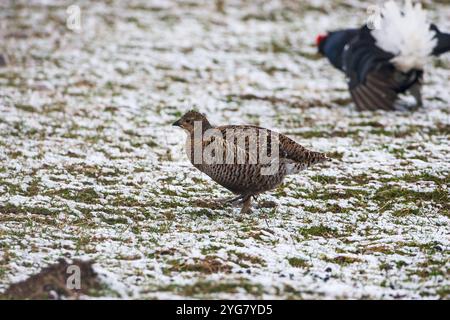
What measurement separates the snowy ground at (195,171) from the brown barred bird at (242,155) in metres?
0.40

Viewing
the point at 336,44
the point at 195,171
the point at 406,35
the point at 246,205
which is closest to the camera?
the point at 246,205

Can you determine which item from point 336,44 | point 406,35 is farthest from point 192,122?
point 336,44

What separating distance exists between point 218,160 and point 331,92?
6476 mm

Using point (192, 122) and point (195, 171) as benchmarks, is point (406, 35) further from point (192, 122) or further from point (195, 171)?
point (192, 122)

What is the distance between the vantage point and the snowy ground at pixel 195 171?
6.02m

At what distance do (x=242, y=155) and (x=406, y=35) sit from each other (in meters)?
5.21

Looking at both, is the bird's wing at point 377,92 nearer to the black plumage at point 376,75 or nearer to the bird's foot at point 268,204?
the black plumage at point 376,75

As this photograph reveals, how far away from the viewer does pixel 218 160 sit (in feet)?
23.1

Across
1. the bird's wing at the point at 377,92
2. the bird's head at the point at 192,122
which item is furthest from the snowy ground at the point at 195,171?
the bird's head at the point at 192,122

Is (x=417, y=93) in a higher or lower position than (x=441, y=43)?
lower

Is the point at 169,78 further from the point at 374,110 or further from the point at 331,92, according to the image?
the point at 374,110

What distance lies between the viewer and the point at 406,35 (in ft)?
36.8

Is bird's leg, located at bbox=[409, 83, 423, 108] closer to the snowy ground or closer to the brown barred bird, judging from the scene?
the snowy ground
